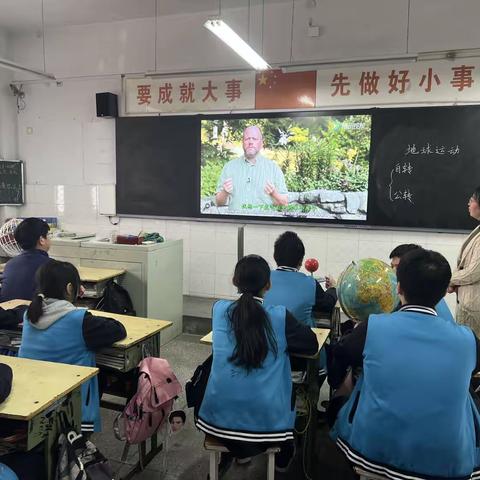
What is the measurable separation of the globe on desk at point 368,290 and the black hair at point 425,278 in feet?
1.51

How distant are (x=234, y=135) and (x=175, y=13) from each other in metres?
1.46

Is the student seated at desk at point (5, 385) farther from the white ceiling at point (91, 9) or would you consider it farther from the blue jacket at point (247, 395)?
the white ceiling at point (91, 9)

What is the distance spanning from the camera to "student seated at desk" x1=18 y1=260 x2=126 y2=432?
196 centimetres

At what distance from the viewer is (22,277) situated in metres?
2.94

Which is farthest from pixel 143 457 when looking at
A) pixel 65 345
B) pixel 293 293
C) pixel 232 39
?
pixel 232 39

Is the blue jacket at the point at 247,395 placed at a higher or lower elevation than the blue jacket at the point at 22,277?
lower

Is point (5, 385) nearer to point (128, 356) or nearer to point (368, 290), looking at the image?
point (128, 356)

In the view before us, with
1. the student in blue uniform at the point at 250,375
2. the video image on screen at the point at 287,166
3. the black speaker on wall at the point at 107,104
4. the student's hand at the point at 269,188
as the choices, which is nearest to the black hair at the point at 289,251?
the student in blue uniform at the point at 250,375

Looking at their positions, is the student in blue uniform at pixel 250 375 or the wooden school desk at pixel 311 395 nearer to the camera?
the student in blue uniform at pixel 250 375

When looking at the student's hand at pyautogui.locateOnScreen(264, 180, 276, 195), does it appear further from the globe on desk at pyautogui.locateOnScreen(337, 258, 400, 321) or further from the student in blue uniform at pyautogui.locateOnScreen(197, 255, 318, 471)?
the student in blue uniform at pyautogui.locateOnScreen(197, 255, 318, 471)

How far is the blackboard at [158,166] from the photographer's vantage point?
4.92 metres

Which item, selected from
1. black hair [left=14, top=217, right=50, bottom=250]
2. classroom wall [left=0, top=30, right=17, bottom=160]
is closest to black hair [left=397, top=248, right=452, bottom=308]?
black hair [left=14, top=217, right=50, bottom=250]

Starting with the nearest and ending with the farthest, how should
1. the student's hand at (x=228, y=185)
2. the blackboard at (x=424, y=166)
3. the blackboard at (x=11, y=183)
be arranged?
the blackboard at (x=424, y=166) < the student's hand at (x=228, y=185) < the blackboard at (x=11, y=183)

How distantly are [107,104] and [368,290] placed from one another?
3975 millimetres
